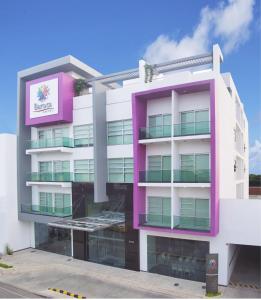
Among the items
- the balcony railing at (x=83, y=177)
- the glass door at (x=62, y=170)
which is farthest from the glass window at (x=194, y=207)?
the glass door at (x=62, y=170)

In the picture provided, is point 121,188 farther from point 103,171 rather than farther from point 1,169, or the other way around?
point 1,169

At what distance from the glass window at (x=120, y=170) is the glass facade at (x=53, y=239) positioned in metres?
6.11

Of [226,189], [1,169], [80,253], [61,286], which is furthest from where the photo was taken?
[1,169]

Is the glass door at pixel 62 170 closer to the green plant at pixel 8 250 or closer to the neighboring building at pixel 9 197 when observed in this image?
the neighboring building at pixel 9 197

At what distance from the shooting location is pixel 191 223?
657 inches

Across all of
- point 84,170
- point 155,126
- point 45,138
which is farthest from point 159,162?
A: point 45,138

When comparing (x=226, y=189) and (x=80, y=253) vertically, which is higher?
(x=226, y=189)

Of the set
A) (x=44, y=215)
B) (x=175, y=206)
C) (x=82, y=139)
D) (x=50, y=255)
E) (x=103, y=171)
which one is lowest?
(x=50, y=255)

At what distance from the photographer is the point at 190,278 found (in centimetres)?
1741

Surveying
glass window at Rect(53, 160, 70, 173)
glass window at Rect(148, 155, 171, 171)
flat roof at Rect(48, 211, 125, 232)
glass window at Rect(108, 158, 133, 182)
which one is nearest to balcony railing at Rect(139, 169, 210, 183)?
glass window at Rect(148, 155, 171, 171)

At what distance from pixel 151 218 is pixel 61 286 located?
6776 mm

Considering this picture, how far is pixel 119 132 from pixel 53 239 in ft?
36.1

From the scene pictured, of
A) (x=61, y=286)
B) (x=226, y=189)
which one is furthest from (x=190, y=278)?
(x=61, y=286)

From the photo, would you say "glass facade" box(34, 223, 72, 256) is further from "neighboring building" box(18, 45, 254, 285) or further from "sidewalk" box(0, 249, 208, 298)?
"sidewalk" box(0, 249, 208, 298)
